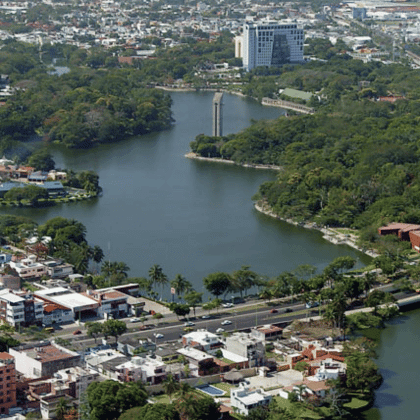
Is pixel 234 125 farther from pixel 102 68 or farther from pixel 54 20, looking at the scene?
pixel 54 20

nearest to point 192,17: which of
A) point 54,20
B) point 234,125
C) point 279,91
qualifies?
point 54,20

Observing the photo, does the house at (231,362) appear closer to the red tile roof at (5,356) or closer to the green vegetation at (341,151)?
the red tile roof at (5,356)

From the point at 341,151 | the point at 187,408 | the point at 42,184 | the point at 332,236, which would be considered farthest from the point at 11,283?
the point at 341,151

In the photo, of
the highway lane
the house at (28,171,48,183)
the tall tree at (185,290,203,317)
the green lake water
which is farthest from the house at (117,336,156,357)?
the house at (28,171,48,183)

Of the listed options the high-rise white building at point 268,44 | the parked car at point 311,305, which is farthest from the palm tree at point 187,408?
the high-rise white building at point 268,44

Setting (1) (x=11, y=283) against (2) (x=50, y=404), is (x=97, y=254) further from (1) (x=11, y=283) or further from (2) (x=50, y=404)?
(2) (x=50, y=404)
